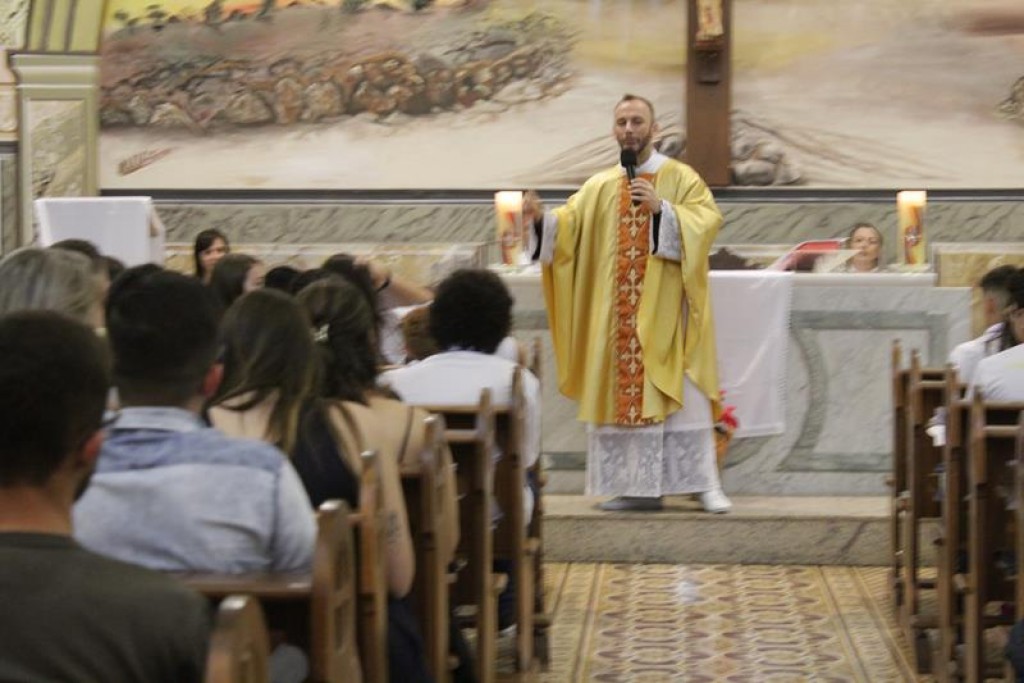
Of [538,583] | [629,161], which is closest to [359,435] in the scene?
[538,583]

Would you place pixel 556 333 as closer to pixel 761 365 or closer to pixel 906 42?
pixel 761 365

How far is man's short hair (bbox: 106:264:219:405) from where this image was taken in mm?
2889

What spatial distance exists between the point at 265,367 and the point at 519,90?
27.3 ft

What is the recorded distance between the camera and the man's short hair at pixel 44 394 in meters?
2.08

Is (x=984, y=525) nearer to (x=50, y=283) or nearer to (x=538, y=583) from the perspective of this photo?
(x=538, y=583)

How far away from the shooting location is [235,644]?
1875 millimetres

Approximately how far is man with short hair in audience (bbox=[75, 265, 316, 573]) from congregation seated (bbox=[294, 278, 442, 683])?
1.97ft

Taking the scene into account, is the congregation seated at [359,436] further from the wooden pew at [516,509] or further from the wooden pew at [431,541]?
the wooden pew at [516,509]

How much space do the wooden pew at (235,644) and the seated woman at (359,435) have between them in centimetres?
162

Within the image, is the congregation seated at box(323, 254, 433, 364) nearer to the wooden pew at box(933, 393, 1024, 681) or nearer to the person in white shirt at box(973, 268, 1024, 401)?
the wooden pew at box(933, 393, 1024, 681)

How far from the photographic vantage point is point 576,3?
38.1ft

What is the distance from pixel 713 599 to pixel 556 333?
1.56m

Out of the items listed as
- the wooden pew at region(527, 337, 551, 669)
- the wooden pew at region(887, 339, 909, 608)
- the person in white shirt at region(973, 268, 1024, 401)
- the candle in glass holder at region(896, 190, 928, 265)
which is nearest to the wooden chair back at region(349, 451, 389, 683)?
the wooden pew at region(527, 337, 551, 669)

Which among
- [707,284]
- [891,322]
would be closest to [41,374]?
[707,284]
